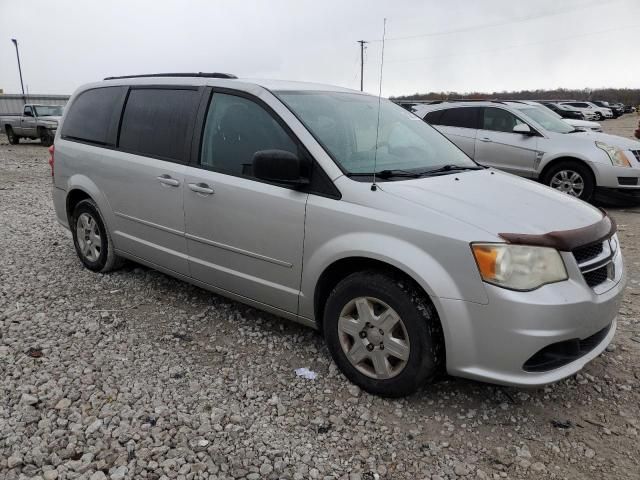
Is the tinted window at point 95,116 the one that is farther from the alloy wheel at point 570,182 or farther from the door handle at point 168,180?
the alloy wheel at point 570,182

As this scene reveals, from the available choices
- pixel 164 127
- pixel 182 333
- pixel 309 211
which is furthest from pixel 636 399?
pixel 164 127

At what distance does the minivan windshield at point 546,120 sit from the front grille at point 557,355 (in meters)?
6.64

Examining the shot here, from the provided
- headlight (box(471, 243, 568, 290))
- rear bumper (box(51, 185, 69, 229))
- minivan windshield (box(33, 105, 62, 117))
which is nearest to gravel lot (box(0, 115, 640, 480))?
headlight (box(471, 243, 568, 290))

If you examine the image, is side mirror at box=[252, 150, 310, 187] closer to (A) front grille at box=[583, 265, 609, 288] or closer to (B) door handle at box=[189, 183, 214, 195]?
(B) door handle at box=[189, 183, 214, 195]

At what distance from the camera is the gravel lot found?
249 cm

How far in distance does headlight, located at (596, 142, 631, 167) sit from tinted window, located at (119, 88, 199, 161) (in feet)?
21.5

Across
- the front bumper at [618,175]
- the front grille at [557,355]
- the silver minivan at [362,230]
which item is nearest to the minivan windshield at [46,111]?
the silver minivan at [362,230]

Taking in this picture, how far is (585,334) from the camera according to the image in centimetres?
269

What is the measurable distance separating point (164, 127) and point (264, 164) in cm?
143

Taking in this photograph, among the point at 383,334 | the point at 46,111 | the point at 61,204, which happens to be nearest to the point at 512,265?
the point at 383,334

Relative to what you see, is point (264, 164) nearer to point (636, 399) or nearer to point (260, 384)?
point (260, 384)

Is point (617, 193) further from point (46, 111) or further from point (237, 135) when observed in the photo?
point (46, 111)

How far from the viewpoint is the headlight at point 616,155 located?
777 centimetres

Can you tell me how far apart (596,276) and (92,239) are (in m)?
4.23
